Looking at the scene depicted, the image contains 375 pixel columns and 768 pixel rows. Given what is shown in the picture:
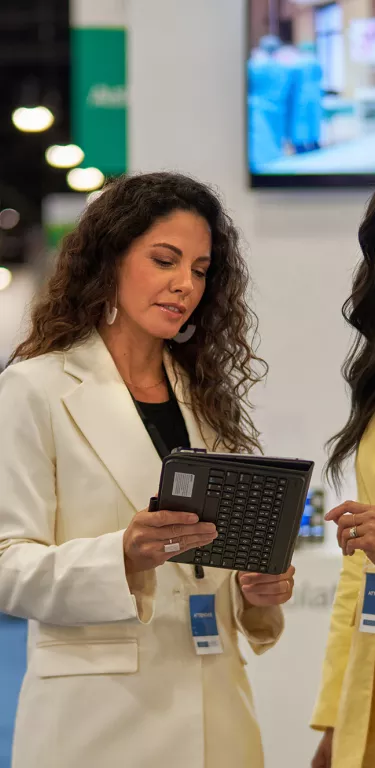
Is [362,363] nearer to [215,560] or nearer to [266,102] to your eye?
[215,560]

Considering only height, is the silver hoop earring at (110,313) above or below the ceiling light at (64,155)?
below

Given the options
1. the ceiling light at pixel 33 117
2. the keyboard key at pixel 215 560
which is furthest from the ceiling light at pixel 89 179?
the keyboard key at pixel 215 560

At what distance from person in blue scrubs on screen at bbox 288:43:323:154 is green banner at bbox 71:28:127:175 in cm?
90

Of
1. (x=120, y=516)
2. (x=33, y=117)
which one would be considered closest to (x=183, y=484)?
(x=120, y=516)

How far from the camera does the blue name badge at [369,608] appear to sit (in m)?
2.04

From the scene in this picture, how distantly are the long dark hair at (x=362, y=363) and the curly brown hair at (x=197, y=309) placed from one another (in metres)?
0.22

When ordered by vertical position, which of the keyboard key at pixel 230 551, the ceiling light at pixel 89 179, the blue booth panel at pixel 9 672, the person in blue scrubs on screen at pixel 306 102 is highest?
the person in blue scrubs on screen at pixel 306 102

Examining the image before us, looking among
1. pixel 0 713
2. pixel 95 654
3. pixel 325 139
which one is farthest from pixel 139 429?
pixel 0 713

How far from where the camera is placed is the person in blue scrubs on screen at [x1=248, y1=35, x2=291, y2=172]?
4.04 m

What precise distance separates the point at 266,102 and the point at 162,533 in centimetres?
275

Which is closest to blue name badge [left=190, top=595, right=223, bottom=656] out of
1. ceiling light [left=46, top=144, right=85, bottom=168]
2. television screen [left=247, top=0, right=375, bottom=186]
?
television screen [left=247, top=0, right=375, bottom=186]

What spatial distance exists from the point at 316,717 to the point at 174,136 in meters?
2.70

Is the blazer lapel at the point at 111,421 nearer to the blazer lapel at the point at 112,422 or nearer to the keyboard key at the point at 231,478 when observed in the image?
the blazer lapel at the point at 112,422

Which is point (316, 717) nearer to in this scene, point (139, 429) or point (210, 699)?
point (210, 699)
